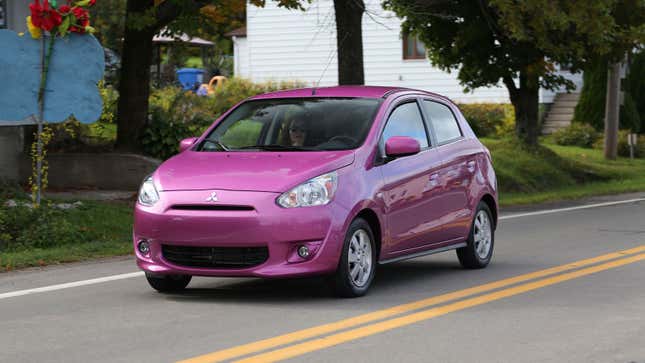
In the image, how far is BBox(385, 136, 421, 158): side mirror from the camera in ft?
34.0

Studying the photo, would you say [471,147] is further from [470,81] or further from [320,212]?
[470,81]

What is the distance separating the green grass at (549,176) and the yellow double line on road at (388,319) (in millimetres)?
9923

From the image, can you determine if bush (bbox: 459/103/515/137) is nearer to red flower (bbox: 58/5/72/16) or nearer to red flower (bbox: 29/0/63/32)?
red flower (bbox: 58/5/72/16)

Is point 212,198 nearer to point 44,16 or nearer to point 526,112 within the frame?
point 44,16

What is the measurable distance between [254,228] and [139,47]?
37.2ft

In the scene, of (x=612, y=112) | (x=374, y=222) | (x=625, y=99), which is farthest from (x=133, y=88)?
(x=625, y=99)

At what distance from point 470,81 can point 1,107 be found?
51.5 feet

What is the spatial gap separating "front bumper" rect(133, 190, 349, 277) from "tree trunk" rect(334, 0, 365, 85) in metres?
11.9

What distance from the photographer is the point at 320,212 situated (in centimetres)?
949

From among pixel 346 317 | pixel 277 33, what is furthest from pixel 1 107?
pixel 277 33

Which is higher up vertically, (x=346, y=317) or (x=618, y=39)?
(x=618, y=39)

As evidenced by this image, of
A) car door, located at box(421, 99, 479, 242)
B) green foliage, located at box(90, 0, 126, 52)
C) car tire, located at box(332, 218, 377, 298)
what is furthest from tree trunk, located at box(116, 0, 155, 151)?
green foliage, located at box(90, 0, 126, 52)

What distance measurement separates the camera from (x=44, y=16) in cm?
1382

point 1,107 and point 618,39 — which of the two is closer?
point 1,107
